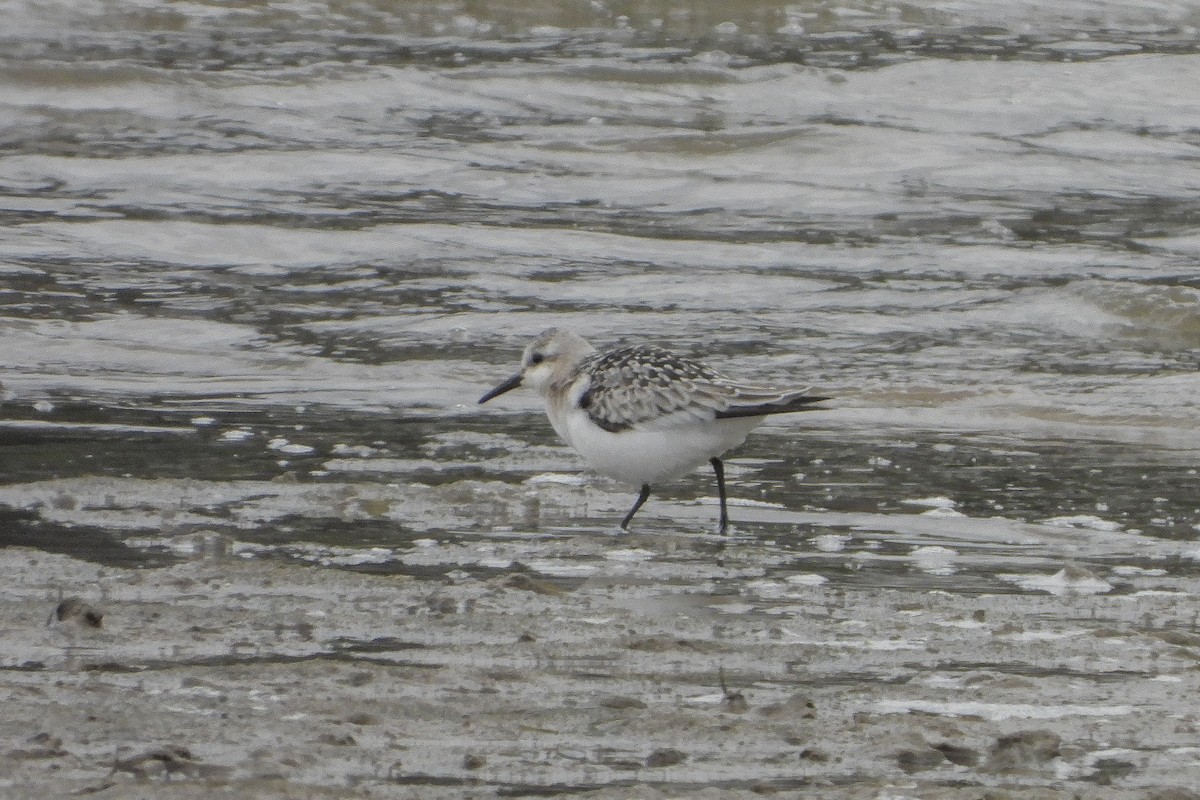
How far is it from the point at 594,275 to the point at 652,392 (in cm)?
464

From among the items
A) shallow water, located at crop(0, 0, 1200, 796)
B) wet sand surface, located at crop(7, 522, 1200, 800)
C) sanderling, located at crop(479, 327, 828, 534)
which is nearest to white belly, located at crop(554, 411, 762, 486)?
sanderling, located at crop(479, 327, 828, 534)

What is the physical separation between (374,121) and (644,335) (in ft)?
18.7

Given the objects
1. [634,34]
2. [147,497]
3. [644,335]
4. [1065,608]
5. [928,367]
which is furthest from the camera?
[634,34]

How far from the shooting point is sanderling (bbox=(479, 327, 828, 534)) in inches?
229

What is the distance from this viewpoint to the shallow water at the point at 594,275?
5.75 metres

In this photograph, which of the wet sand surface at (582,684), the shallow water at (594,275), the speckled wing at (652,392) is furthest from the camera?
the speckled wing at (652,392)

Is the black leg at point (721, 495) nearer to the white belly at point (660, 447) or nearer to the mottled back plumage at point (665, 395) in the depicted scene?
the white belly at point (660, 447)

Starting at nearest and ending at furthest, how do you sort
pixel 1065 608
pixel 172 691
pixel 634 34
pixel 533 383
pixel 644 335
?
pixel 172 691 < pixel 1065 608 < pixel 533 383 < pixel 644 335 < pixel 634 34

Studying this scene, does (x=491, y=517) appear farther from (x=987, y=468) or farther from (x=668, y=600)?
(x=987, y=468)

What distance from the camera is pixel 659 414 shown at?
19.3 ft

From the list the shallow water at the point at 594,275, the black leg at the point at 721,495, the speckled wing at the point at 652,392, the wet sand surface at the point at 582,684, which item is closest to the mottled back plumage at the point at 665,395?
the speckled wing at the point at 652,392

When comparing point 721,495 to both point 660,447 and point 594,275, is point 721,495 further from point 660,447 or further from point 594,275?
point 594,275

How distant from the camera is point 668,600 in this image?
4.83 metres

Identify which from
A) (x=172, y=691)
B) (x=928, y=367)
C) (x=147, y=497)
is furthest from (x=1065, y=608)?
(x=928, y=367)
